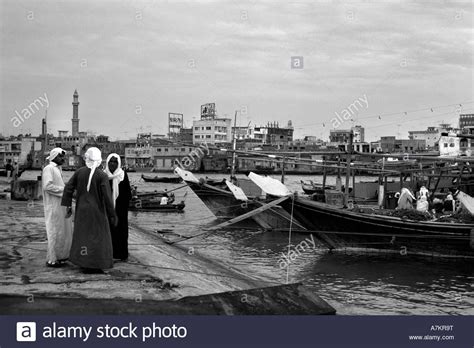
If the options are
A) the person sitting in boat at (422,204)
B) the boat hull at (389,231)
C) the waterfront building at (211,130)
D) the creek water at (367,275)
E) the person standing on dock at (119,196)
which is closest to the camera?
the person standing on dock at (119,196)

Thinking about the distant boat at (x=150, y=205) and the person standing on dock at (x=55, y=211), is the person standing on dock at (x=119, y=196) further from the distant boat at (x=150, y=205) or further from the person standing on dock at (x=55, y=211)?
the distant boat at (x=150, y=205)

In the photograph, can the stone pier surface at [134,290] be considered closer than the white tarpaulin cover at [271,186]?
Yes

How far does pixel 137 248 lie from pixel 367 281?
563 centimetres

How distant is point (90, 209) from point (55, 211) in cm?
78

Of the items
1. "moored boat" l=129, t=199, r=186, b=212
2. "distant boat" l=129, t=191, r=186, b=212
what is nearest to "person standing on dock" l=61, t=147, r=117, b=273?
"distant boat" l=129, t=191, r=186, b=212

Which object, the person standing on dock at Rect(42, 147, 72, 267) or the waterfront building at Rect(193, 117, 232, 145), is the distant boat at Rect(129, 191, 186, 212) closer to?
the person standing on dock at Rect(42, 147, 72, 267)

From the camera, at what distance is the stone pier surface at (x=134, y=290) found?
5172 mm

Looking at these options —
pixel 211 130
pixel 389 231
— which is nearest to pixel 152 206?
pixel 389 231

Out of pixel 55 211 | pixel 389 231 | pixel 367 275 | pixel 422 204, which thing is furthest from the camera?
pixel 422 204

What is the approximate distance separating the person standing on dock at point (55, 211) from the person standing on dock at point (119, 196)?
683mm

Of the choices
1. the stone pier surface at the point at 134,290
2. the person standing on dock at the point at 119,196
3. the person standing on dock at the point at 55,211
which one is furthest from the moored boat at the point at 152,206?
the person standing on dock at the point at 55,211

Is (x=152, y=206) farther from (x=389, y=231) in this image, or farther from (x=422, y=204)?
(x=389, y=231)

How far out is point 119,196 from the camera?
308 inches

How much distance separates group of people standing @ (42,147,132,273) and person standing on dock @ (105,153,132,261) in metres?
0.66
